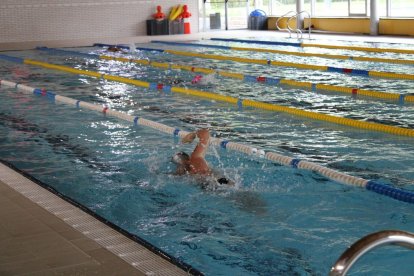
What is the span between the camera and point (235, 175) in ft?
18.9

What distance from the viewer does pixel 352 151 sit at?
6.41 m

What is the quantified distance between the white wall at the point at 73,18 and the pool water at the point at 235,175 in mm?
11900

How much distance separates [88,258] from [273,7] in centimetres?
2328

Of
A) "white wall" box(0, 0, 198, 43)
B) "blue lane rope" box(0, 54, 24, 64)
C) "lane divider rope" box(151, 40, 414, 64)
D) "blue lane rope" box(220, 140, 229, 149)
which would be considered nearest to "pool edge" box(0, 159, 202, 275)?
"blue lane rope" box(220, 140, 229, 149)

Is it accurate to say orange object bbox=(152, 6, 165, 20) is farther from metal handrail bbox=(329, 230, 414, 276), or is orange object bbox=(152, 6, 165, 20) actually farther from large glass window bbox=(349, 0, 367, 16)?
metal handrail bbox=(329, 230, 414, 276)

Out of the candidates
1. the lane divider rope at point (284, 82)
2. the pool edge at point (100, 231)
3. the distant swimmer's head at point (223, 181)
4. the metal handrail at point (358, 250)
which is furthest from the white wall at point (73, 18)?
the metal handrail at point (358, 250)

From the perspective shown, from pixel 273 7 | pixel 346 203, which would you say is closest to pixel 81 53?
pixel 273 7

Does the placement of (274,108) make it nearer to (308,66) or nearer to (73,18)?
(308,66)

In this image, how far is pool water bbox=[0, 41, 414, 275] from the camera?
13.8ft

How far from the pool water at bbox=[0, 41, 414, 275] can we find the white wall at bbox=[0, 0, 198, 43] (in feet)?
39.0

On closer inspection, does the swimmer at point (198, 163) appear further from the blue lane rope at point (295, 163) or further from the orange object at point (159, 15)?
the orange object at point (159, 15)

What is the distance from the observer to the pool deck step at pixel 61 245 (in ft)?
11.0

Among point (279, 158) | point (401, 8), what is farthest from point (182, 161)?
point (401, 8)

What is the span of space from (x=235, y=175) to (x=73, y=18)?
17797 millimetres
